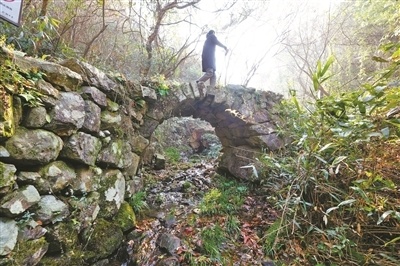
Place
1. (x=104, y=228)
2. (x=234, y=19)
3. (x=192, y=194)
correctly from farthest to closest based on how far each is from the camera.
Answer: (x=234, y=19) → (x=192, y=194) → (x=104, y=228)

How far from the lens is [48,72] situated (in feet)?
7.37

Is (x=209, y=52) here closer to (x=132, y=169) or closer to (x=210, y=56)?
(x=210, y=56)

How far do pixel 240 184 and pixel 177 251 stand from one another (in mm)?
2341

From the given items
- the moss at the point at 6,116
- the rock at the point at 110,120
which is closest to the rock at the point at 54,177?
the moss at the point at 6,116

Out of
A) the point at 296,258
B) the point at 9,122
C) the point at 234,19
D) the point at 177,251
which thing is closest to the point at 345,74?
the point at 234,19

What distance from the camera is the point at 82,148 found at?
2.49 meters

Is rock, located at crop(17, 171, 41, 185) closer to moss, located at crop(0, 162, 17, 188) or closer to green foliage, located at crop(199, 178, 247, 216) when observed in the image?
moss, located at crop(0, 162, 17, 188)

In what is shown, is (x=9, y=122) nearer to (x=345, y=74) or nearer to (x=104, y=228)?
(x=104, y=228)

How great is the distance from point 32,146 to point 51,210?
613 millimetres

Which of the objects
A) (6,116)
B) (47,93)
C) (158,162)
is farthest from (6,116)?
(158,162)

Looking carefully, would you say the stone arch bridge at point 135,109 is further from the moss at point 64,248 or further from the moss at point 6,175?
the moss at point 64,248

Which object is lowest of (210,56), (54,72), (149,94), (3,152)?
(3,152)

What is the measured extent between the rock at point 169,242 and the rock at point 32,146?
1689 millimetres

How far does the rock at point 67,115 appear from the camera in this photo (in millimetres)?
2191
